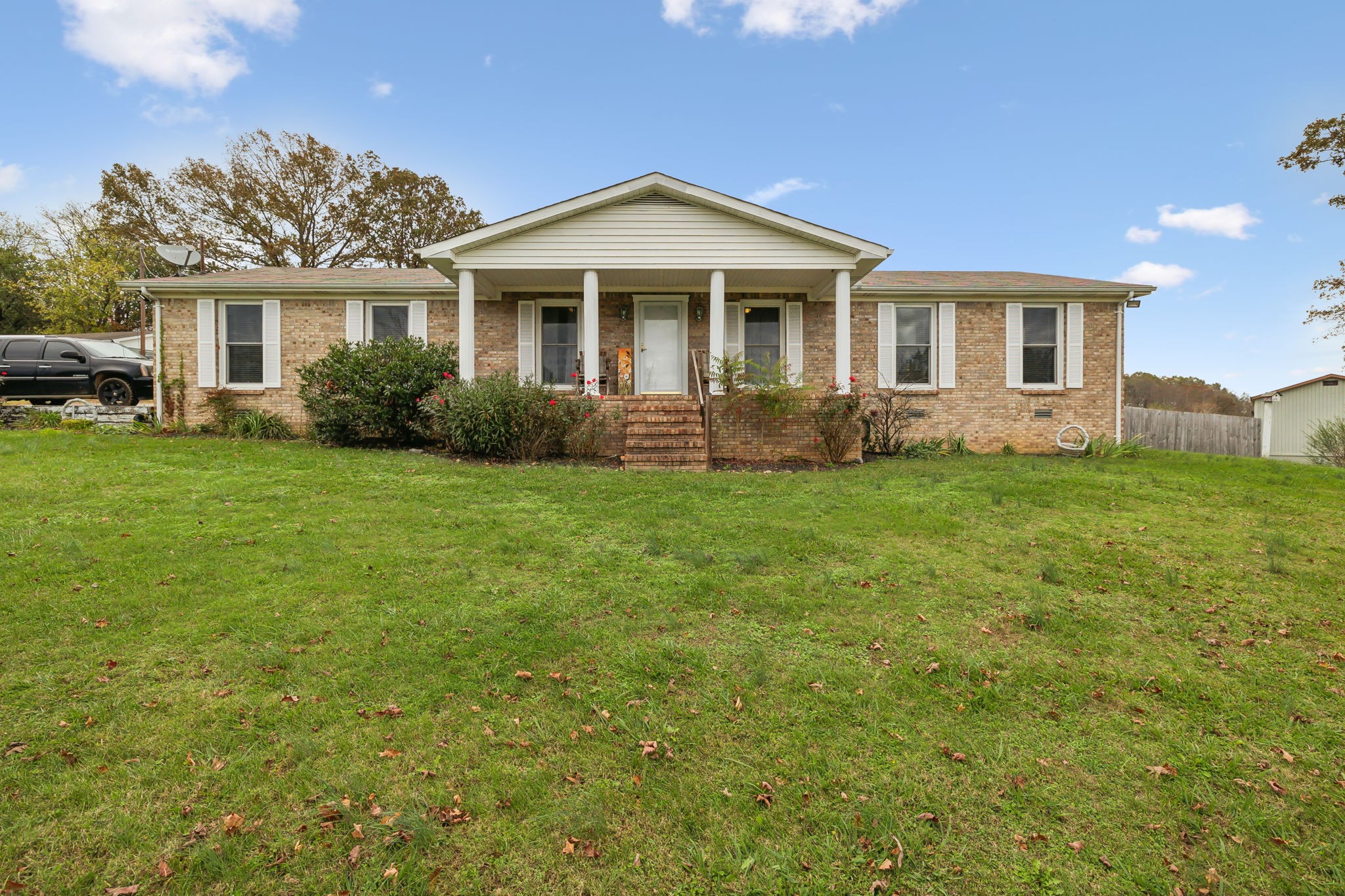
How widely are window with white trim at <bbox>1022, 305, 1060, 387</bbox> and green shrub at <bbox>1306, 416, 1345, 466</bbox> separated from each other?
6.82 m

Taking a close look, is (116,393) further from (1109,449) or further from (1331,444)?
(1331,444)

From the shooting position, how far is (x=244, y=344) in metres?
13.4

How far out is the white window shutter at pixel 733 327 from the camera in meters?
13.6

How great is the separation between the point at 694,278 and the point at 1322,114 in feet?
50.0

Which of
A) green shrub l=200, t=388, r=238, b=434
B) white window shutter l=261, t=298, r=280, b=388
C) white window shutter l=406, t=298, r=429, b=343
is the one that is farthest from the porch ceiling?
green shrub l=200, t=388, r=238, b=434

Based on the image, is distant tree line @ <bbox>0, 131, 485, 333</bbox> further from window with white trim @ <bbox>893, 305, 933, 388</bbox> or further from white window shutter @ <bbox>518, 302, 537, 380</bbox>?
window with white trim @ <bbox>893, 305, 933, 388</bbox>

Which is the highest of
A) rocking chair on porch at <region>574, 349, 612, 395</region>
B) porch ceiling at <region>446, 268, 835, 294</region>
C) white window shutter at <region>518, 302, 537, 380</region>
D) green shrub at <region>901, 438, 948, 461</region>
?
porch ceiling at <region>446, 268, 835, 294</region>

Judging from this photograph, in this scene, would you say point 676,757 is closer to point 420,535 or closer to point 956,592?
point 956,592

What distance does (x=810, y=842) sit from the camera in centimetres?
216

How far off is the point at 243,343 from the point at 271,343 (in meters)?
0.71

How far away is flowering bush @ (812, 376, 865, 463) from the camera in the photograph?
36.0 feet

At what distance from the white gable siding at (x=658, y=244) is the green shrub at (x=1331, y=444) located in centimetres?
1286

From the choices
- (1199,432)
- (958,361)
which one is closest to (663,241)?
(958,361)

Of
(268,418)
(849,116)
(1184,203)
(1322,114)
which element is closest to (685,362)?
(849,116)
